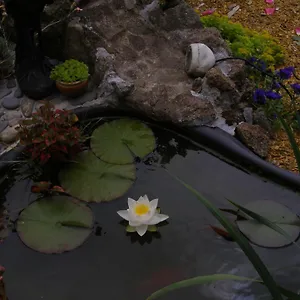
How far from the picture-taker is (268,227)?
2447 mm

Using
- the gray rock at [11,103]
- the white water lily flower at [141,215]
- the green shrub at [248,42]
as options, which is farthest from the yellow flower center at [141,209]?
the green shrub at [248,42]

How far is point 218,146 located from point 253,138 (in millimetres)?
192

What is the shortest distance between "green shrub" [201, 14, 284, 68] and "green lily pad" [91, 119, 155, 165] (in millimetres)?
942

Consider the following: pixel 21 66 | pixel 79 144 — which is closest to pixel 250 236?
pixel 79 144

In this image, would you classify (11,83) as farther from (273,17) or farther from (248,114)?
(273,17)

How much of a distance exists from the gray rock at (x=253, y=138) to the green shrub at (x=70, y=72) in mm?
937

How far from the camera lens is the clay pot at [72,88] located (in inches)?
119

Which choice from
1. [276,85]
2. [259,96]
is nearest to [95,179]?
[259,96]

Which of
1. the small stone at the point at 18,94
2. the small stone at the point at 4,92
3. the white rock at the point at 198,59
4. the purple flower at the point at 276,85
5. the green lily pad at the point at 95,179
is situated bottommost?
the green lily pad at the point at 95,179

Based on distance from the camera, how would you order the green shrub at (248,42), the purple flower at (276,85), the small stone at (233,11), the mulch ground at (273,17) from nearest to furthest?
the purple flower at (276,85)
the green shrub at (248,42)
the mulch ground at (273,17)
the small stone at (233,11)

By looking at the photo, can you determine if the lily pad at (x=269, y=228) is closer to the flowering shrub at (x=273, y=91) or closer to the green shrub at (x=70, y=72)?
the flowering shrub at (x=273, y=91)

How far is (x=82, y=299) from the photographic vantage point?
2238 millimetres

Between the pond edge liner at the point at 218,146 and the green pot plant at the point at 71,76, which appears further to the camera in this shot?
the green pot plant at the point at 71,76

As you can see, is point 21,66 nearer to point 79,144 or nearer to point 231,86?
point 79,144
